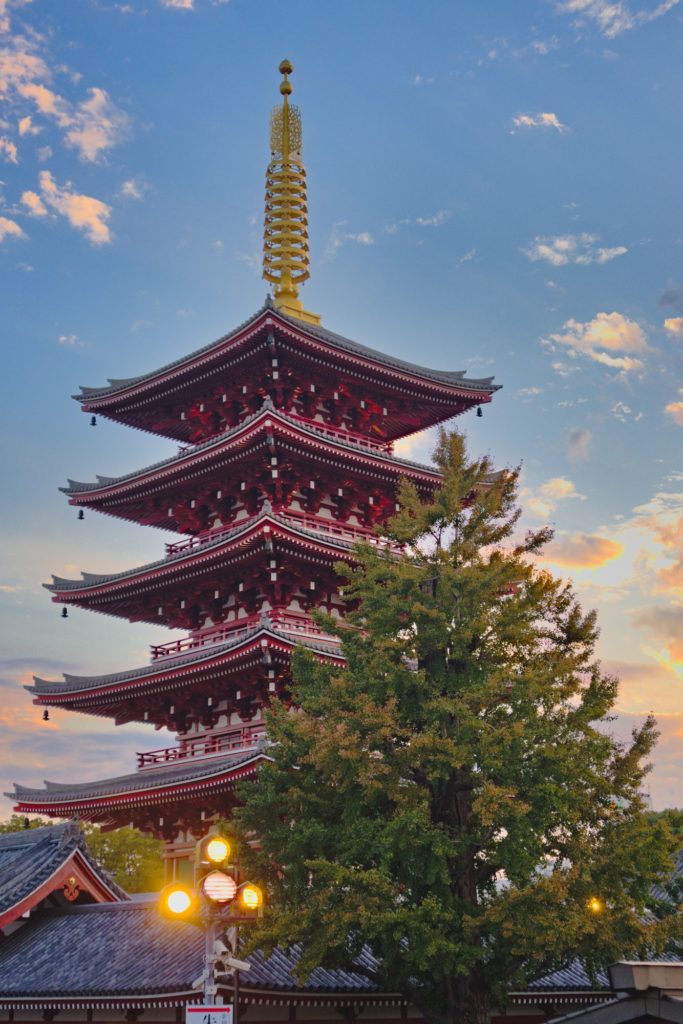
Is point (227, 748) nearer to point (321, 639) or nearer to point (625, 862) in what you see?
point (321, 639)

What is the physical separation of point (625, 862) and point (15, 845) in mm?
18869

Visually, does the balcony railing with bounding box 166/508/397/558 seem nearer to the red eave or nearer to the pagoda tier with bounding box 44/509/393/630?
the pagoda tier with bounding box 44/509/393/630

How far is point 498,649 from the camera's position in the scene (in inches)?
838

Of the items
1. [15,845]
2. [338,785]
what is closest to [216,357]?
[15,845]

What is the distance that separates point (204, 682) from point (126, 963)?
33.2 ft

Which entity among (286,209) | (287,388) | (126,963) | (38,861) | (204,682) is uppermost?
(286,209)

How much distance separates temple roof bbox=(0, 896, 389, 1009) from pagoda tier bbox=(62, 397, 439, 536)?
1289 cm

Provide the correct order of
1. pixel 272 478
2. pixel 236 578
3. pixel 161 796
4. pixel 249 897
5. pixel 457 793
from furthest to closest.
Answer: pixel 272 478, pixel 236 578, pixel 161 796, pixel 457 793, pixel 249 897

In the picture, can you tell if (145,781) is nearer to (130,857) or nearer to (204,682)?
(204,682)

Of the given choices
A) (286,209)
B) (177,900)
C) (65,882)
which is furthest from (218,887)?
(286,209)

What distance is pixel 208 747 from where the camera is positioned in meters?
32.1

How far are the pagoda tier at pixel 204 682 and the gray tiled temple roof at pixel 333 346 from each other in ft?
28.7

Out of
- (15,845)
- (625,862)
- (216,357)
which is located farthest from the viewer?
(216,357)

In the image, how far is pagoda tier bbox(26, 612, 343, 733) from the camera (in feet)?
98.9
